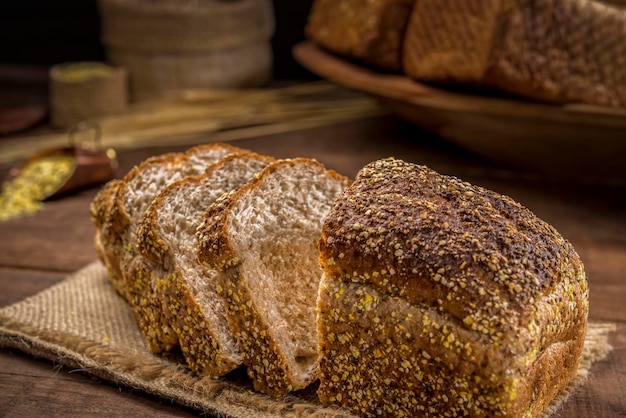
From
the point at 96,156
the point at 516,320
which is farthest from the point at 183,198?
the point at 96,156

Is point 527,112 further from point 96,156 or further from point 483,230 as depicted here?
point 96,156

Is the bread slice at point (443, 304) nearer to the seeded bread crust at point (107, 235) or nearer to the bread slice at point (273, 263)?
the bread slice at point (273, 263)

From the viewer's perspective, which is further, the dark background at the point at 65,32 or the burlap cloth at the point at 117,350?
the dark background at the point at 65,32

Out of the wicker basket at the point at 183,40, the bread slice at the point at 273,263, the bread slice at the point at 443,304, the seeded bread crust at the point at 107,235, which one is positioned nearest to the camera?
the bread slice at the point at 443,304

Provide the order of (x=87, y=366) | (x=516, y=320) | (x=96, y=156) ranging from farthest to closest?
1. (x=96, y=156)
2. (x=87, y=366)
3. (x=516, y=320)

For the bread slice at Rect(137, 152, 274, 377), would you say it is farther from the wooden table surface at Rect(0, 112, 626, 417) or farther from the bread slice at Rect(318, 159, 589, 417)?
the bread slice at Rect(318, 159, 589, 417)

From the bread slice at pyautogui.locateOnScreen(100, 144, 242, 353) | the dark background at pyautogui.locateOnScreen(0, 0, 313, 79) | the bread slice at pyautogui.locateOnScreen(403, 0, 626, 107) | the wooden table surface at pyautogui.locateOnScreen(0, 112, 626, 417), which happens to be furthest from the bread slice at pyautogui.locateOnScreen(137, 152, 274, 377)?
the dark background at pyautogui.locateOnScreen(0, 0, 313, 79)

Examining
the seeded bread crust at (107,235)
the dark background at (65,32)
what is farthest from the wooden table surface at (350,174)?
the dark background at (65,32)

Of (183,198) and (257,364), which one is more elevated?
(183,198)
